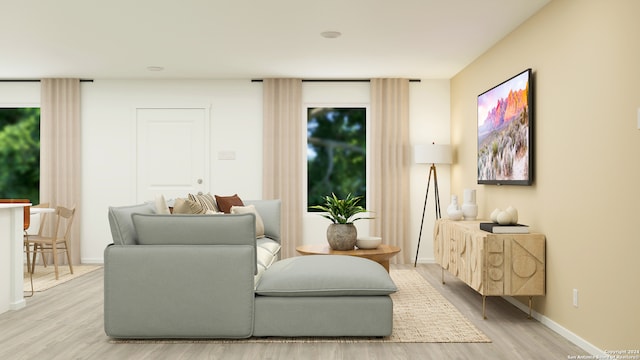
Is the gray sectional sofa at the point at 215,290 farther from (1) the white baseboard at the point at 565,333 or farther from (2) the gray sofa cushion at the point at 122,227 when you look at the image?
(1) the white baseboard at the point at 565,333

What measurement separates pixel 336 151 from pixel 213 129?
4470 mm

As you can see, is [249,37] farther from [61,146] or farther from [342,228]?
[61,146]

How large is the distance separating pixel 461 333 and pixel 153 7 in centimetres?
342

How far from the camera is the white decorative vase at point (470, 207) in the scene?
562cm

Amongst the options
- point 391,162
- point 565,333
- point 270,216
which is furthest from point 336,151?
point 565,333

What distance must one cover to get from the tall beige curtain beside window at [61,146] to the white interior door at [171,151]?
0.83 m

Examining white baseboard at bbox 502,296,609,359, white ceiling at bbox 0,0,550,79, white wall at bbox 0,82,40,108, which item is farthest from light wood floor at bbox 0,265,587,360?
white wall at bbox 0,82,40,108

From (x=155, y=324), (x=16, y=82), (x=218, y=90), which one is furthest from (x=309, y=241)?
(x=16, y=82)

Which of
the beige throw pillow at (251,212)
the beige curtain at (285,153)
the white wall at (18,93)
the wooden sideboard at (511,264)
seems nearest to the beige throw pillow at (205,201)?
the beige throw pillow at (251,212)

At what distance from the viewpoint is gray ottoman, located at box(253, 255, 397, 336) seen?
365 centimetres

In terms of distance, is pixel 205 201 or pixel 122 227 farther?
pixel 205 201

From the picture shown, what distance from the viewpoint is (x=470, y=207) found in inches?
221

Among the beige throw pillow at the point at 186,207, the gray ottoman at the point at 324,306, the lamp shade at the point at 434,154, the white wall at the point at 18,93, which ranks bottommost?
the gray ottoman at the point at 324,306

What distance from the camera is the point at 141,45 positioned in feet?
18.6
